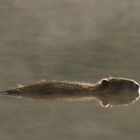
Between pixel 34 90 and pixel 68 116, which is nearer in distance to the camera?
pixel 68 116

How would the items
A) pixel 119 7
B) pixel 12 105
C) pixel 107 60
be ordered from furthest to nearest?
1. pixel 119 7
2. pixel 107 60
3. pixel 12 105

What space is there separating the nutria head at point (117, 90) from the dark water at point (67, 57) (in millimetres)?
435

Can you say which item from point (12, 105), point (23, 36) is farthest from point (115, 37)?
point (12, 105)

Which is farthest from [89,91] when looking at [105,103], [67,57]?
[67,57]

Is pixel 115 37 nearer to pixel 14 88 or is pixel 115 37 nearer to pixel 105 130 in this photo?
pixel 14 88

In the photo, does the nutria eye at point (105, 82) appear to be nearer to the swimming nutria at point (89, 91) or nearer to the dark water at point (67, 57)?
the swimming nutria at point (89, 91)

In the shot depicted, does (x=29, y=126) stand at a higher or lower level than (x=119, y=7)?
lower

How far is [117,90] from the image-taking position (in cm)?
1270

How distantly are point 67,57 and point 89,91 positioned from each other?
2.21 meters

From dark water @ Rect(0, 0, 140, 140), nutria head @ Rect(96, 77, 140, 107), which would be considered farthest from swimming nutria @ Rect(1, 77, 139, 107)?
dark water @ Rect(0, 0, 140, 140)

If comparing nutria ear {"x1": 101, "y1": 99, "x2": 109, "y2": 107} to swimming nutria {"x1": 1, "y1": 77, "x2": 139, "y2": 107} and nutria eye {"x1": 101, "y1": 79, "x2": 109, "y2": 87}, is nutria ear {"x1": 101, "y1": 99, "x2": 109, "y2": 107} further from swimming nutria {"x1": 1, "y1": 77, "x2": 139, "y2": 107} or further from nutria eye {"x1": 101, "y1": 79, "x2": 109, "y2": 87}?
nutria eye {"x1": 101, "y1": 79, "x2": 109, "y2": 87}

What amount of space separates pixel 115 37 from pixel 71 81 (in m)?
4.39

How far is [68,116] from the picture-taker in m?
11.3

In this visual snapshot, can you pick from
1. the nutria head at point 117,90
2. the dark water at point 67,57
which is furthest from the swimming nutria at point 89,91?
the dark water at point 67,57
